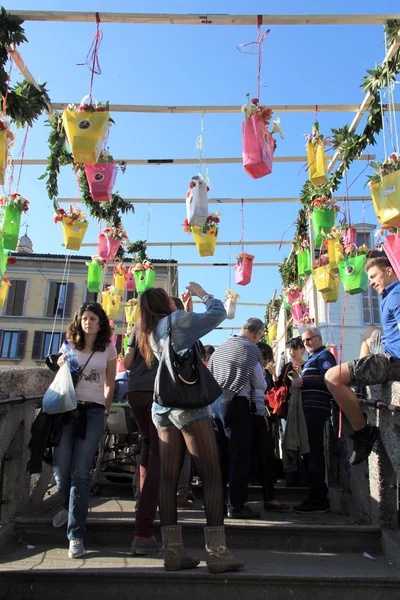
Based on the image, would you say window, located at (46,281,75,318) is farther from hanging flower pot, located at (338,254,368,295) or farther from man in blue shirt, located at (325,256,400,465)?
man in blue shirt, located at (325,256,400,465)

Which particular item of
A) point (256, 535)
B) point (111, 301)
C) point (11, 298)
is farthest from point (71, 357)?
point (11, 298)

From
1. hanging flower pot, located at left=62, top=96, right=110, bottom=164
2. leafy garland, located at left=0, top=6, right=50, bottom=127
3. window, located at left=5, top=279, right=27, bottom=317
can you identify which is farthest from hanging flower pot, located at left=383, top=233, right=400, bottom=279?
window, located at left=5, top=279, right=27, bottom=317

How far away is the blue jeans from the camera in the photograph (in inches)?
130

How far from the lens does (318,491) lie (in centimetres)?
440

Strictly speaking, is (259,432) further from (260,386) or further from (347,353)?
(347,353)

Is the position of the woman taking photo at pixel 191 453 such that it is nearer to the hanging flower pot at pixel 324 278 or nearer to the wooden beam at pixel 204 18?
the wooden beam at pixel 204 18

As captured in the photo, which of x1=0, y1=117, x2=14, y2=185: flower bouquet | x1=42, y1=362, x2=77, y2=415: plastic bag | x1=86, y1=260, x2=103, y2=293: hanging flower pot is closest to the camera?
x1=42, y1=362, x2=77, y2=415: plastic bag

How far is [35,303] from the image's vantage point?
36219mm

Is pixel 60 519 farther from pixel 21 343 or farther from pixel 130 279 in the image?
pixel 21 343

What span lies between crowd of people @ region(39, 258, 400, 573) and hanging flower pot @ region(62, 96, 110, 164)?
1.79 metres

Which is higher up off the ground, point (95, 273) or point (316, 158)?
point (316, 158)

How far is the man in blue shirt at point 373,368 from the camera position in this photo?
3396mm

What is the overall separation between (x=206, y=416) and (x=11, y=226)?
4.66 meters

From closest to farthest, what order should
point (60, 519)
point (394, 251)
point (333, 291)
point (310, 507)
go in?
1. point (60, 519)
2. point (394, 251)
3. point (310, 507)
4. point (333, 291)
